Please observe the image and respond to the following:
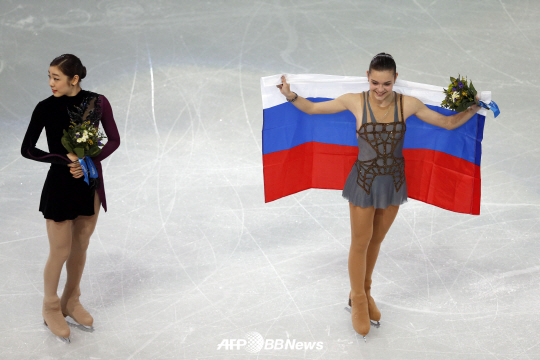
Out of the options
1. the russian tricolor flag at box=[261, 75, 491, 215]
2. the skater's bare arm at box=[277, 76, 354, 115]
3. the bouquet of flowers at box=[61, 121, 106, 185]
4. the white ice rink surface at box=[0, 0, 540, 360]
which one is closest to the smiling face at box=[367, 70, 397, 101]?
the skater's bare arm at box=[277, 76, 354, 115]

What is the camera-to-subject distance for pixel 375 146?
4.45 m

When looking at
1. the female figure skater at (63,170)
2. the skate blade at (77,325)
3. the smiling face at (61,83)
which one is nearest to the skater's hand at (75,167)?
the female figure skater at (63,170)

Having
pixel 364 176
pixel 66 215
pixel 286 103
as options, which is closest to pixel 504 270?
pixel 364 176

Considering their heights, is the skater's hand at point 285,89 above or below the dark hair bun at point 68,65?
below

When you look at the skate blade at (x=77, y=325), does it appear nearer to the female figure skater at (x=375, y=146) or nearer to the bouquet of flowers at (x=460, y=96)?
→ the female figure skater at (x=375, y=146)

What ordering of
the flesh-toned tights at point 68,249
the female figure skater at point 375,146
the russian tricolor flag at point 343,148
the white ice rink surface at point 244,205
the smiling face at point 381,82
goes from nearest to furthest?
the smiling face at point 381,82
the female figure skater at point 375,146
the flesh-toned tights at point 68,249
the russian tricolor flag at point 343,148
the white ice rink surface at point 244,205

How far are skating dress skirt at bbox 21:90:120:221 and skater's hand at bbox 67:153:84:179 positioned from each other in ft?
0.15

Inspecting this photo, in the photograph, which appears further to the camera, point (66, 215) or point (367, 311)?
point (367, 311)

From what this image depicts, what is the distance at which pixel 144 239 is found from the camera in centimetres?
596

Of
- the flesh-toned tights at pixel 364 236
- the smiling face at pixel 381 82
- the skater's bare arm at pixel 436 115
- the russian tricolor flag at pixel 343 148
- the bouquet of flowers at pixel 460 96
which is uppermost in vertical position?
the smiling face at pixel 381 82

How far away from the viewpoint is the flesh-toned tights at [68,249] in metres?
4.54

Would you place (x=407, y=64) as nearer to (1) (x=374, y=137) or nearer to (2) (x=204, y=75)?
(2) (x=204, y=75)

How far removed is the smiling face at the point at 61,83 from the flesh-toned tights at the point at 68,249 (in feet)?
2.42

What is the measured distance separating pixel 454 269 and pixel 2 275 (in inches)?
146
